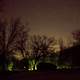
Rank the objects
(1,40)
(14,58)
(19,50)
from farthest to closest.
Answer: (19,50), (14,58), (1,40)

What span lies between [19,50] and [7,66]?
5.31 meters

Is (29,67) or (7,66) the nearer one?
(7,66)

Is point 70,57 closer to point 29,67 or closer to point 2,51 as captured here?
point 29,67

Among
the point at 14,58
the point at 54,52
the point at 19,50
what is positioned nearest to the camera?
the point at 14,58

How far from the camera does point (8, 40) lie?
123 feet

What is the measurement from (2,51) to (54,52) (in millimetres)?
10135

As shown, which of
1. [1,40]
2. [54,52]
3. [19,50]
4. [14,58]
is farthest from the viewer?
[54,52]

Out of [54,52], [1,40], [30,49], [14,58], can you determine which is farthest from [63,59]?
[1,40]

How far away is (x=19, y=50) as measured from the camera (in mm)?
41469

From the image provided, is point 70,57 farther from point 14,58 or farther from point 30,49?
point 14,58

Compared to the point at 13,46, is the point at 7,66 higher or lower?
lower

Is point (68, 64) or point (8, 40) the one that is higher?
A: point (8, 40)

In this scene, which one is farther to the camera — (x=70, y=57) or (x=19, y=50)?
(x=70, y=57)

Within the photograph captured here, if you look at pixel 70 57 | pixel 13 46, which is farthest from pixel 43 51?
pixel 13 46
